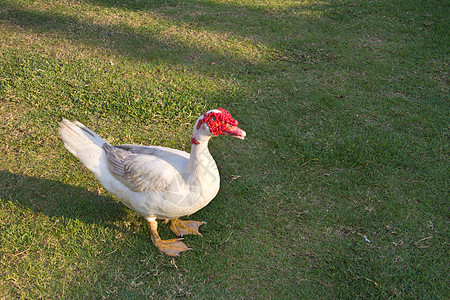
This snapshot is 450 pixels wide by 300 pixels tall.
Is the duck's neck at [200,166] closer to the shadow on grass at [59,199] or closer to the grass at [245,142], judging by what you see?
the grass at [245,142]

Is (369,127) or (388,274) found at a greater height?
(369,127)

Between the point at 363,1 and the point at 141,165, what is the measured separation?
6589 mm

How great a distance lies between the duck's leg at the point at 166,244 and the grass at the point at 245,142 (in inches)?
3.2

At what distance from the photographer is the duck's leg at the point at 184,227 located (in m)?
3.33

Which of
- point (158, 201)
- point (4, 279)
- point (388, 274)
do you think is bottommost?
point (4, 279)

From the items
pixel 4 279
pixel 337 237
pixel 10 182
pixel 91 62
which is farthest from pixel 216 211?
pixel 91 62

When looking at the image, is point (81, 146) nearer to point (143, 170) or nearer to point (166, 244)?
point (143, 170)

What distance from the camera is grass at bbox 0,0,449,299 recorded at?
9.88 ft

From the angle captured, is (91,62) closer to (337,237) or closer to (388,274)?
(337,237)

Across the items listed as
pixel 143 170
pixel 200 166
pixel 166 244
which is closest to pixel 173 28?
pixel 143 170

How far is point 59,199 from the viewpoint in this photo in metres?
3.57

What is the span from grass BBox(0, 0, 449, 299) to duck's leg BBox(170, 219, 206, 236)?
0.10m

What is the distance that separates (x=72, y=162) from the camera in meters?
4.01

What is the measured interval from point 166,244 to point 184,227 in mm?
241
